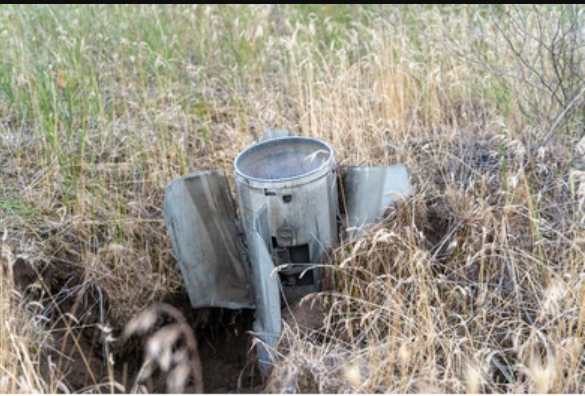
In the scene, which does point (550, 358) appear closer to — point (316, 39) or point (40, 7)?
point (316, 39)

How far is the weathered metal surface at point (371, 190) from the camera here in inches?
112

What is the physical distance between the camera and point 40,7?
4.83 meters

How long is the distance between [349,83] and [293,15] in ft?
4.34

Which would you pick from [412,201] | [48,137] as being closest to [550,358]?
[412,201]

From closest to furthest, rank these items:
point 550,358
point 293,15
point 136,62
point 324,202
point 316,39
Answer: point 550,358
point 324,202
point 136,62
point 316,39
point 293,15

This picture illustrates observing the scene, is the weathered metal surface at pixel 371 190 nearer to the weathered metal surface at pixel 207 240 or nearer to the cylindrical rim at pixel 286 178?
the cylindrical rim at pixel 286 178

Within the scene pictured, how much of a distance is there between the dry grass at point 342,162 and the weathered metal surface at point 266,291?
159 millimetres

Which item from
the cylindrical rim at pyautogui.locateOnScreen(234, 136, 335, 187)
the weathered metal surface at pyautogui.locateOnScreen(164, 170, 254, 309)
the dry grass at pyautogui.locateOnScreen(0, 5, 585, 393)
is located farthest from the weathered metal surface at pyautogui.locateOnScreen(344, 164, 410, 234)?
the weathered metal surface at pyautogui.locateOnScreen(164, 170, 254, 309)

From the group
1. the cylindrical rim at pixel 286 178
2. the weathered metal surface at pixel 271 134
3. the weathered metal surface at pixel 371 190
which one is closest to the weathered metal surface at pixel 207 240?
the cylindrical rim at pixel 286 178

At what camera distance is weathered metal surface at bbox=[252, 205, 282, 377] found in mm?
2564

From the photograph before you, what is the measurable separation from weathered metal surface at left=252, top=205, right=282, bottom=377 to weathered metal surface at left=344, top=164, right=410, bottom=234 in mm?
417

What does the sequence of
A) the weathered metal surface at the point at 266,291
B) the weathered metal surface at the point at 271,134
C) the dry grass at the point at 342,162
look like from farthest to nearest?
the weathered metal surface at the point at 271,134, the weathered metal surface at the point at 266,291, the dry grass at the point at 342,162

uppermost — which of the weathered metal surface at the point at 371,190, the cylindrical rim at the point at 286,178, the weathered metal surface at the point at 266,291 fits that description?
the cylindrical rim at the point at 286,178

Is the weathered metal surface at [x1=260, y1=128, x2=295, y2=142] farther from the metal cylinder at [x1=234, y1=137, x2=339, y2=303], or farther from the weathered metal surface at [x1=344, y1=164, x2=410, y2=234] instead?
the weathered metal surface at [x1=344, y1=164, x2=410, y2=234]
